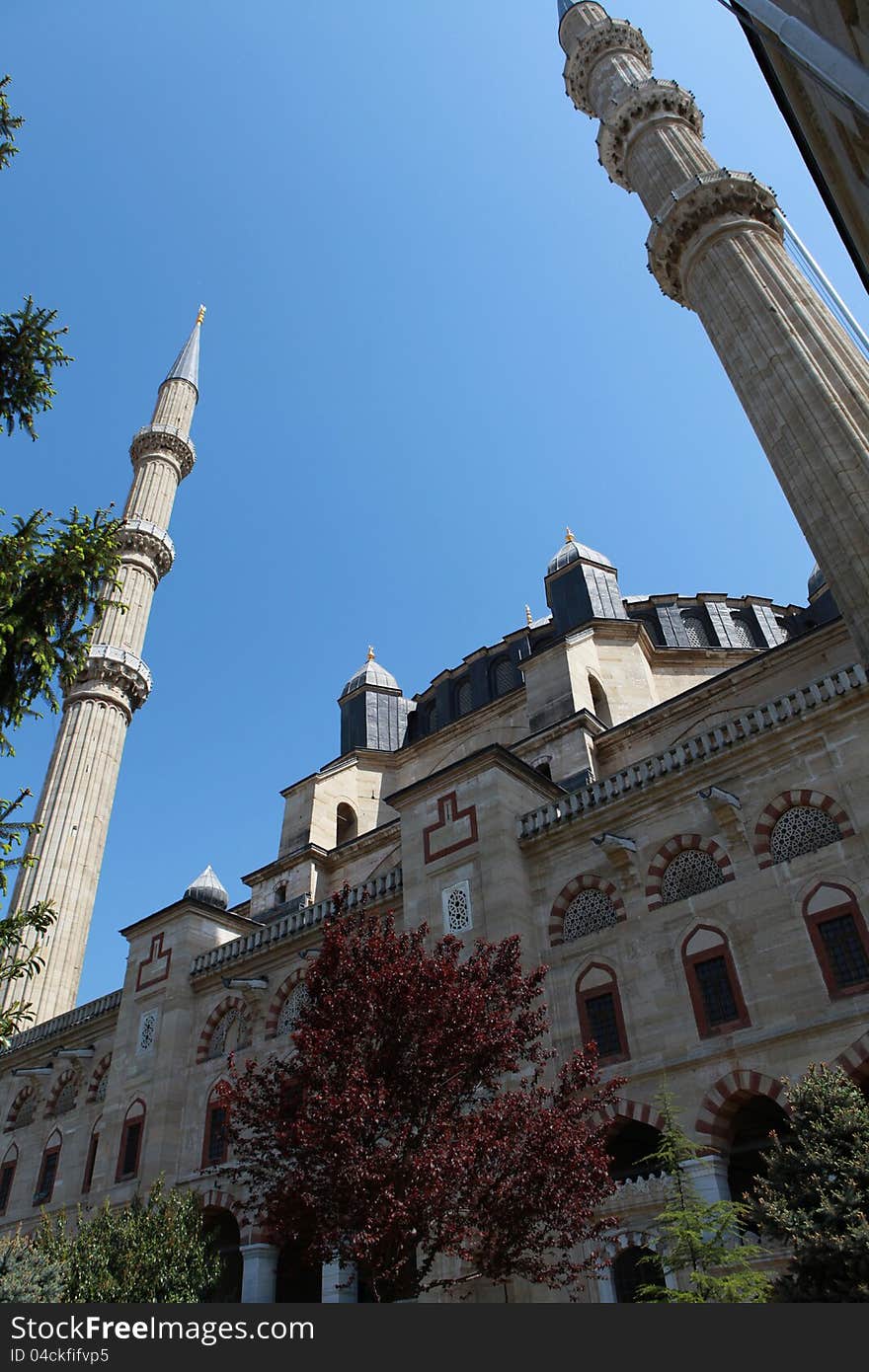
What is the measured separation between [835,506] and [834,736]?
437 centimetres

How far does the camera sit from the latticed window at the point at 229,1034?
19.5 meters

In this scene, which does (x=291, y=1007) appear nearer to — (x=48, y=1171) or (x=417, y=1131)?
(x=48, y=1171)

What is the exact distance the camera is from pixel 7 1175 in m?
22.5

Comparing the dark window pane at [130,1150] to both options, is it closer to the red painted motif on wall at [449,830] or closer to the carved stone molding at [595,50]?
the red painted motif on wall at [449,830]

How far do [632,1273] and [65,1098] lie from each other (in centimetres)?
1491

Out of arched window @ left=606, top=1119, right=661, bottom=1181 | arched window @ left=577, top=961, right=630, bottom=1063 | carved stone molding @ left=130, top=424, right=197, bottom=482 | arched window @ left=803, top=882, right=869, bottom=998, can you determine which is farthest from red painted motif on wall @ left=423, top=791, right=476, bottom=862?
carved stone molding @ left=130, top=424, right=197, bottom=482

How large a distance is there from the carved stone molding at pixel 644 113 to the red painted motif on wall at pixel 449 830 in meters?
18.7

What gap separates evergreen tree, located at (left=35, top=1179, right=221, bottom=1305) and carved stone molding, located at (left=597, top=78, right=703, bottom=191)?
26.4 metres

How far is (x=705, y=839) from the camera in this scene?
49.0 feet

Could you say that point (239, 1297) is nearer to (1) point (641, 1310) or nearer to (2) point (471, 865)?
(2) point (471, 865)

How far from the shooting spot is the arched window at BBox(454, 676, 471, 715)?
32.1m

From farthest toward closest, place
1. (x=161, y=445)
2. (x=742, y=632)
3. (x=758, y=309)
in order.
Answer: (x=161, y=445)
(x=742, y=632)
(x=758, y=309)

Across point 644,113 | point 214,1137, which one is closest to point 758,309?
point 644,113

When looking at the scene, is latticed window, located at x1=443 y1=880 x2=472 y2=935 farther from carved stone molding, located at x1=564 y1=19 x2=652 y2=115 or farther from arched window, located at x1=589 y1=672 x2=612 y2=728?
carved stone molding, located at x1=564 y1=19 x2=652 y2=115
